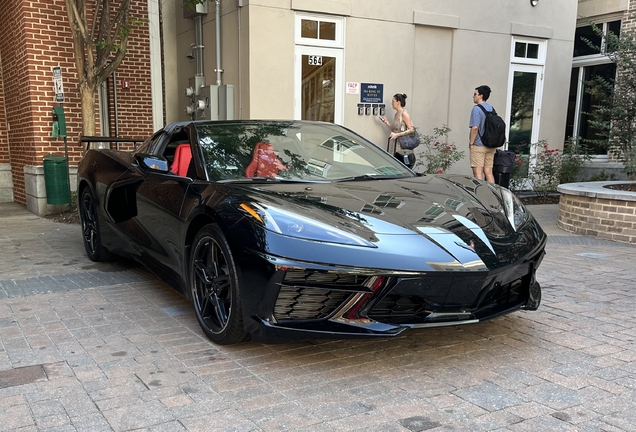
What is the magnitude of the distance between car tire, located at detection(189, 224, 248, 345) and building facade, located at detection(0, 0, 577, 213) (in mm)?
5571

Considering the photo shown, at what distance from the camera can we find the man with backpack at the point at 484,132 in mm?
8398

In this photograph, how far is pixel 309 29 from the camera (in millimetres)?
9047

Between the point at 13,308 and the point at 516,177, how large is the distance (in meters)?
9.56

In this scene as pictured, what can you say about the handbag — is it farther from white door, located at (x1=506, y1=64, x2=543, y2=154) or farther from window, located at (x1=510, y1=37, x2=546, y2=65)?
window, located at (x1=510, y1=37, x2=546, y2=65)

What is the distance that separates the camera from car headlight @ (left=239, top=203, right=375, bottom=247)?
8.93ft

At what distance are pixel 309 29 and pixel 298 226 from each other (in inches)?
277

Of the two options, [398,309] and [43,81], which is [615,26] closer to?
[43,81]

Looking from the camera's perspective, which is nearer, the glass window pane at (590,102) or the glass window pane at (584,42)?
the glass window pane at (590,102)

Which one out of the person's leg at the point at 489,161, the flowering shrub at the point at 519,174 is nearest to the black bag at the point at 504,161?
the person's leg at the point at 489,161

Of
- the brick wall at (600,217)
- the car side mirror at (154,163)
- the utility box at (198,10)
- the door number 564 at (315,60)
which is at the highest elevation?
the utility box at (198,10)

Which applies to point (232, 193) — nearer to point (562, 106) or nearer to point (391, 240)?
point (391, 240)

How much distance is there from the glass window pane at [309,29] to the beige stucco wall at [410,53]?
0.75ft

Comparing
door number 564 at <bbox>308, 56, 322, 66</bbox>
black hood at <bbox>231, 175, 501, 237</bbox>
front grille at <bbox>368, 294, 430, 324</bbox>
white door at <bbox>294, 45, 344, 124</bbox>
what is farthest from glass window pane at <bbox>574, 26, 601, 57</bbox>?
front grille at <bbox>368, 294, 430, 324</bbox>

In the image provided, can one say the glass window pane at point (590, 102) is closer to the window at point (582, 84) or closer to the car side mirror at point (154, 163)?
the window at point (582, 84)
